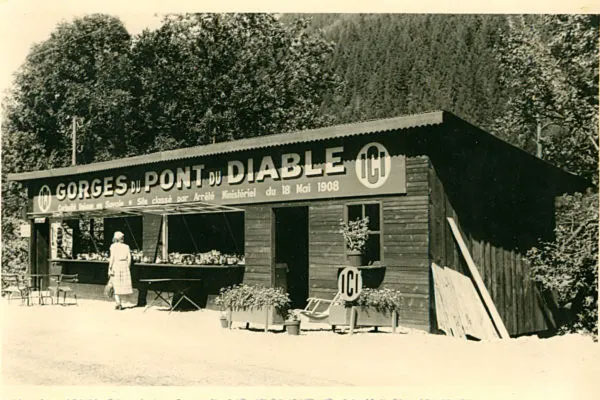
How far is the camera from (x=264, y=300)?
11328 mm

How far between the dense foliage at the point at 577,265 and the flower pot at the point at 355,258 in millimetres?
4419

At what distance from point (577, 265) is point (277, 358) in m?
7.09

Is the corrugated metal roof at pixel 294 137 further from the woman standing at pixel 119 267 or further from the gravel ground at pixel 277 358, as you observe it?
the gravel ground at pixel 277 358

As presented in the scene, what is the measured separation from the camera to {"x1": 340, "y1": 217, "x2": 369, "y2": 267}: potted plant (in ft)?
39.0

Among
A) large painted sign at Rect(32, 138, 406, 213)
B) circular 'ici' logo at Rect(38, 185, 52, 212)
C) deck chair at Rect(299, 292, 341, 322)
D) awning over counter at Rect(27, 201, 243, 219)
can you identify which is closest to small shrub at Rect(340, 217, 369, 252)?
large painted sign at Rect(32, 138, 406, 213)

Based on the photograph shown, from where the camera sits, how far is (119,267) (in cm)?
1523

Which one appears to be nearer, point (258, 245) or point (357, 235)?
point (357, 235)

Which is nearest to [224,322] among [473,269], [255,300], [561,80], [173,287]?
[255,300]

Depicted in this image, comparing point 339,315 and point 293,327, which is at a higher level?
point 339,315

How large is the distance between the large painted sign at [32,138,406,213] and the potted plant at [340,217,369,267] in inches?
23.4

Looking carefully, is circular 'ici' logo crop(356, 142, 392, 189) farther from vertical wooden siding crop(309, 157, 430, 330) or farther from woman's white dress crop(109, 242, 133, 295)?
woman's white dress crop(109, 242, 133, 295)

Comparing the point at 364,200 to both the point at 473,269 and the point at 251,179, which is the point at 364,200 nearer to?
the point at 473,269

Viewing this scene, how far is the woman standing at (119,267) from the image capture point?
15.1 m

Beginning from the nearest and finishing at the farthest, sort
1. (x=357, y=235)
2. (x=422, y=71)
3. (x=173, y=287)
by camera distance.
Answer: (x=357, y=235)
(x=173, y=287)
(x=422, y=71)
